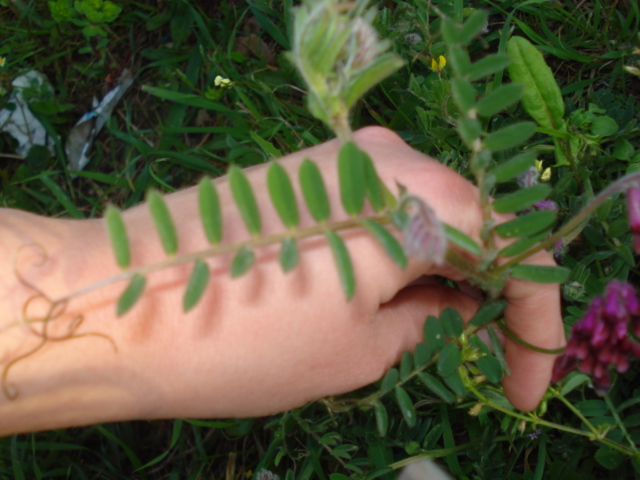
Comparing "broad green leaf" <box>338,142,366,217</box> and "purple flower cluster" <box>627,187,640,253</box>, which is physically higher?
"broad green leaf" <box>338,142,366,217</box>

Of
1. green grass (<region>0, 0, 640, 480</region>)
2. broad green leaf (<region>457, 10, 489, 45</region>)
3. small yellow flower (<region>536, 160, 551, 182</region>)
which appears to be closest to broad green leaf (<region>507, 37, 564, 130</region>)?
green grass (<region>0, 0, 640, 480</region>)

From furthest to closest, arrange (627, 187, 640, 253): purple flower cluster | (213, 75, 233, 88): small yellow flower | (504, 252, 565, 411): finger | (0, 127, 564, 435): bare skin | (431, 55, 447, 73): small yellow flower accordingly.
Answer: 1. (213, 75, 233, 88): small yellow flower
2. (431, 55, 447, 73): small yellow flower
3. (504, 252, 565, 411): finger
4. (0, 127, 564, 435): bare skin
5. (627, 187, 640, 253): purple flower cluster

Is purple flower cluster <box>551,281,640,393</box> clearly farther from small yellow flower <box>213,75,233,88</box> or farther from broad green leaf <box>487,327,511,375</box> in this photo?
small yellow flower <box>213,75,233,88</box>

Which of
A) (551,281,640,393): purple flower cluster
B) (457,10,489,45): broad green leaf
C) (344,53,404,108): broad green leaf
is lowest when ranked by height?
(551,281,640,393): purple flower cluster

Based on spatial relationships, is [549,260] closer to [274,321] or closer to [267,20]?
[274,321]

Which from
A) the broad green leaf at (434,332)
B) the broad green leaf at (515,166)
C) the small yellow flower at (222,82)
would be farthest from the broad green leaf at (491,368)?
the small yellow flower at (222,82)

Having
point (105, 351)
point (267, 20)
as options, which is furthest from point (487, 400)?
point (267, 20)

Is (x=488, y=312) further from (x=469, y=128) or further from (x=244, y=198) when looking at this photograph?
(x=244, y=198)
